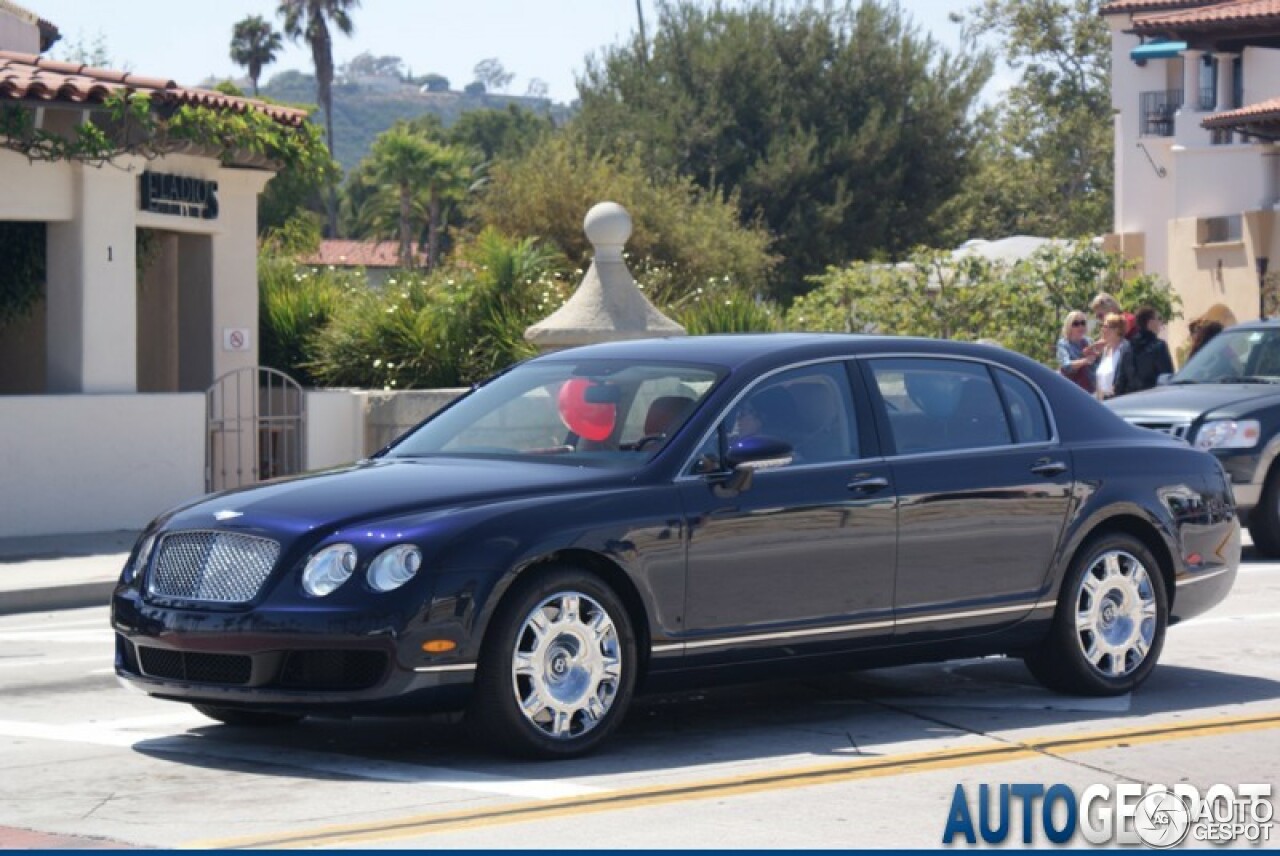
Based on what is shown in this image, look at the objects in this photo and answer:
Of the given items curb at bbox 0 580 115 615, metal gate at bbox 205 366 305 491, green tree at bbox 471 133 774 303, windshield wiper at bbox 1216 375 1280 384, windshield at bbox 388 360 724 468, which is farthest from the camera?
green tree at bbox 471 133 774 303

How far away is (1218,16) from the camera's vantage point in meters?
53.7

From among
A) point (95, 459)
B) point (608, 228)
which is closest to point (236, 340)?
point (95, 459)

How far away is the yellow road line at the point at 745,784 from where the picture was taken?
272 inches

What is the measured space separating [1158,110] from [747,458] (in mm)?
54696

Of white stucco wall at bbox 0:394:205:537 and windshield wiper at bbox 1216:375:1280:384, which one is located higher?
windshield wiper at bbox 1216:375:1280:384

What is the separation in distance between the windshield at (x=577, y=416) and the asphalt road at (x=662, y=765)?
1.13 m

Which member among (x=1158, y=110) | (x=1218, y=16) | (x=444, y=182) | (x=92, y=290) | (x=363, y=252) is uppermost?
(x=1218, y=16)

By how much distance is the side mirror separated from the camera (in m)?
8.61

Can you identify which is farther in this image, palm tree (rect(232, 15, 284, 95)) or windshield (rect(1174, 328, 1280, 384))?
palm tree (rect(232, 15, 284, 95))

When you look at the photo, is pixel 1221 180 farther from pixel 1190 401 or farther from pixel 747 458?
pixel 747 458

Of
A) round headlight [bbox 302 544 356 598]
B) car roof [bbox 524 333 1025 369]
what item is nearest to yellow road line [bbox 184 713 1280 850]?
round headlight [bbox 302 544 356 598]

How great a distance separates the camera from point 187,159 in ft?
70.2

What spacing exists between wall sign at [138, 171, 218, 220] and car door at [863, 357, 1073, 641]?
1241 cm

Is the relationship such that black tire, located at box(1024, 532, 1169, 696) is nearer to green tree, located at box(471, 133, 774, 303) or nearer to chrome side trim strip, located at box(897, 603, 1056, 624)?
chrome side trim strip, located at box(897, 603, 1056, 624)
